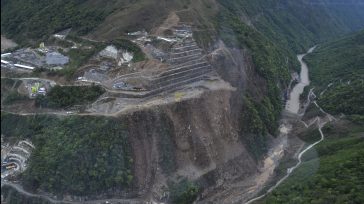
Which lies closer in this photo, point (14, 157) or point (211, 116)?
point (14, 157)

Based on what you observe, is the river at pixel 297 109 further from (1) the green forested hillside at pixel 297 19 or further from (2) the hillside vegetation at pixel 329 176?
(1) the green forested hillside at pixel 297 19

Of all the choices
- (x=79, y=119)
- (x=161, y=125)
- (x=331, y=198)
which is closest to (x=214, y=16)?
(x=161, y=125)

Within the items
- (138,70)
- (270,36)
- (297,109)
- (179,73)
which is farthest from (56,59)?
(270,36)

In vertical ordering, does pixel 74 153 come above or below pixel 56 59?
below

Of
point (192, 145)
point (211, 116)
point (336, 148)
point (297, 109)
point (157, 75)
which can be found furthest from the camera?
point (297, 109)

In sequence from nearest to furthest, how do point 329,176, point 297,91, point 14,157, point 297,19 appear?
point 14,157 < point 329,176 < point 297,91 < point 297,19

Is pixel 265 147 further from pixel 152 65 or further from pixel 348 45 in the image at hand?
pixel 348 45

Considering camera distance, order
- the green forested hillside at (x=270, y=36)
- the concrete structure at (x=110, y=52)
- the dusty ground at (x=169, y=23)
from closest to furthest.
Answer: the concrete structure at (x=110, y=52) < the green forested hillside at (x=270, y=36) < the dusty ground at (x=169, y=23)

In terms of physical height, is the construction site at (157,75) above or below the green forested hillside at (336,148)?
above

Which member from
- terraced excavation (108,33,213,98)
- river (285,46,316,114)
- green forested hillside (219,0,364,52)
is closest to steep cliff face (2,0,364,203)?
terraced excavation (108,33,213,98)

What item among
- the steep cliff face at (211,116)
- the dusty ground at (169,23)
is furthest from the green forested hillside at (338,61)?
the dusty ground at (169,23)

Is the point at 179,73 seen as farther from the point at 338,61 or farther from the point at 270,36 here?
the point at 338,61
